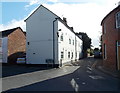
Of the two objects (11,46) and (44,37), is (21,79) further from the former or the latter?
(11,46)

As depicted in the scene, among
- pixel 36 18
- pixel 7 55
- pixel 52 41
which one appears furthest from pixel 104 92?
pixel 7 55

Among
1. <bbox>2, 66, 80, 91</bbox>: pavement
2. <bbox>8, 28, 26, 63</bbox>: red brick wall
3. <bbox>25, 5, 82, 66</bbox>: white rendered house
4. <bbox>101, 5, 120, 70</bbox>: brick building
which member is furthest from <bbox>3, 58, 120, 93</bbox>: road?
<bbox>8, 28, 26, 63</bbox>: red brick wall

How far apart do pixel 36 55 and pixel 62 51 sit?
12.4ft

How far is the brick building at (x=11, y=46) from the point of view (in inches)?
1194

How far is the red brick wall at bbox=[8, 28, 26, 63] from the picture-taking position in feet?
101

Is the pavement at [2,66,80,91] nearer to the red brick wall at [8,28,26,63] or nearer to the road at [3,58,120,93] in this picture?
the road at [3,58,120,93]

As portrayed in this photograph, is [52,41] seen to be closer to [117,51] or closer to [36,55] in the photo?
[36,55]

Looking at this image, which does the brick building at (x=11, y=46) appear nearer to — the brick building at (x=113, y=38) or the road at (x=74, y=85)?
the brick building at (x=113, y=38)

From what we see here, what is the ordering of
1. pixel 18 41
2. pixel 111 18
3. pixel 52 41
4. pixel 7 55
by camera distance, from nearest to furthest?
pixel 111 18, pixel 52 41, pixel 7 55, pixel 18 41

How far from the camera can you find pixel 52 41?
23766 mm

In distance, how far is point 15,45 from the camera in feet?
104

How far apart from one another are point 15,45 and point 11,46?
3.29ft

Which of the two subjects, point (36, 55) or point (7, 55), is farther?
point (7, 55)

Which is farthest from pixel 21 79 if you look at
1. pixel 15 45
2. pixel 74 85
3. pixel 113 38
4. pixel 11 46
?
pixel 15 45
